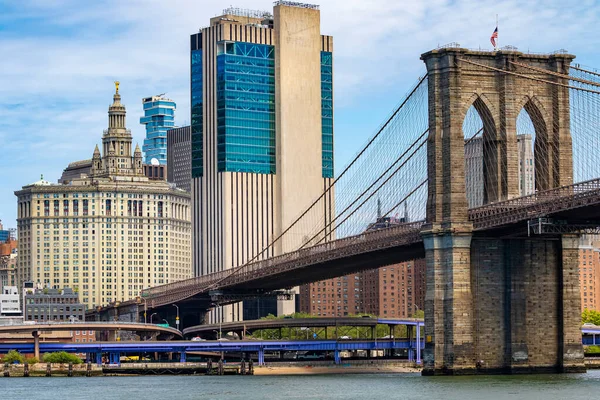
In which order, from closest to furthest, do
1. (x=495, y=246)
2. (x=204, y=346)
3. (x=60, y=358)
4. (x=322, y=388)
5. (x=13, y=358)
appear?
(x=322, y=388) → (x=495, y=246) → (x=60, y=358) → (x=204, y=346) → (x=13, y=358)

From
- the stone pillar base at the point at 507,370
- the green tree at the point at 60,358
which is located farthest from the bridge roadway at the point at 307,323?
the stone pillar base at the point at 507,370

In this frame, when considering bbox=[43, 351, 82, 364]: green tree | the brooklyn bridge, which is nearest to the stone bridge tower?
the brooklyn bridge

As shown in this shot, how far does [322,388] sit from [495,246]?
15.6 metres

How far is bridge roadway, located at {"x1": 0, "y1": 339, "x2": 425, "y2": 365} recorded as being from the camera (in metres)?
144

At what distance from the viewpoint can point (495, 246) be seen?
348 ft

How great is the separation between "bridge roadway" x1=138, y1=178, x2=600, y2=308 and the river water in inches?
375

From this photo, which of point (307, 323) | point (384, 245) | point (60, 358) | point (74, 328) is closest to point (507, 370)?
point (384, 245)

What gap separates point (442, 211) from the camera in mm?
105500

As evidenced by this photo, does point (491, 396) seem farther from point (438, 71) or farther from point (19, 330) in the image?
point (19, 330)

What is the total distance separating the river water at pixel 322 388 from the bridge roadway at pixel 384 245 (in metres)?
9.51

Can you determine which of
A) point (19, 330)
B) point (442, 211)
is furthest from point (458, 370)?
point (19, 330)

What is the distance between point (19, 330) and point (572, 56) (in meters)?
69.9

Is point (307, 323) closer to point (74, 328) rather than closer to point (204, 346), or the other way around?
point (204, 346)

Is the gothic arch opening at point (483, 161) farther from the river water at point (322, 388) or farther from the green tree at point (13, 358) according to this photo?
the green tree at point (13, 358)
